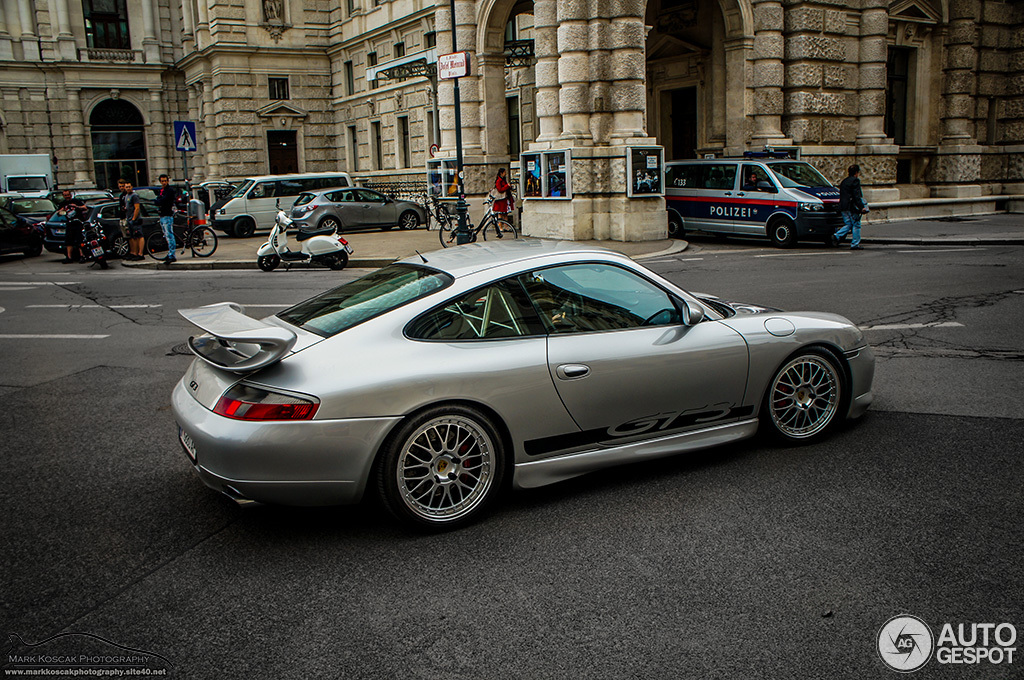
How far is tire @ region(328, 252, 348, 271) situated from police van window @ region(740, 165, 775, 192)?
8911mm

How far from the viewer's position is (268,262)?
17.7m

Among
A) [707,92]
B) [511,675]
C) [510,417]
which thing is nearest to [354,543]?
[510,417]

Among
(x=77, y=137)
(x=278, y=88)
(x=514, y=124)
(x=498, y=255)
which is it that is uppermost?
(x=278, y=88)

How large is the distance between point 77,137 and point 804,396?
48.5 meters

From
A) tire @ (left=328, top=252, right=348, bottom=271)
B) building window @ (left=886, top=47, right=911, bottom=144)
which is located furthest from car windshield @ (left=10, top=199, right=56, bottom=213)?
building window @ (left=886, top=47, right=911, bottom=144)

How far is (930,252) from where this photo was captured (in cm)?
1652

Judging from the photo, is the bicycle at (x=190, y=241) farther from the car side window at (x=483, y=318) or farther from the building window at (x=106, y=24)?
the building window at (x=106, y=24)

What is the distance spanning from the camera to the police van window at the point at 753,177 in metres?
18.9

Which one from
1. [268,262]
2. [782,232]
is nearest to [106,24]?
[268,262]

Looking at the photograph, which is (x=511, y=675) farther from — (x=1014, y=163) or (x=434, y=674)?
(x=1014, y=163)

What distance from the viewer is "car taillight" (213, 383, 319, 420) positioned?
3861 millimetres

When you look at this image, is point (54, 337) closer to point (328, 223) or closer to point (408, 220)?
point (328, 223)

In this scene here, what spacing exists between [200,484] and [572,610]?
100 inches

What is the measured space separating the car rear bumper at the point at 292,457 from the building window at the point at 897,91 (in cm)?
2479
